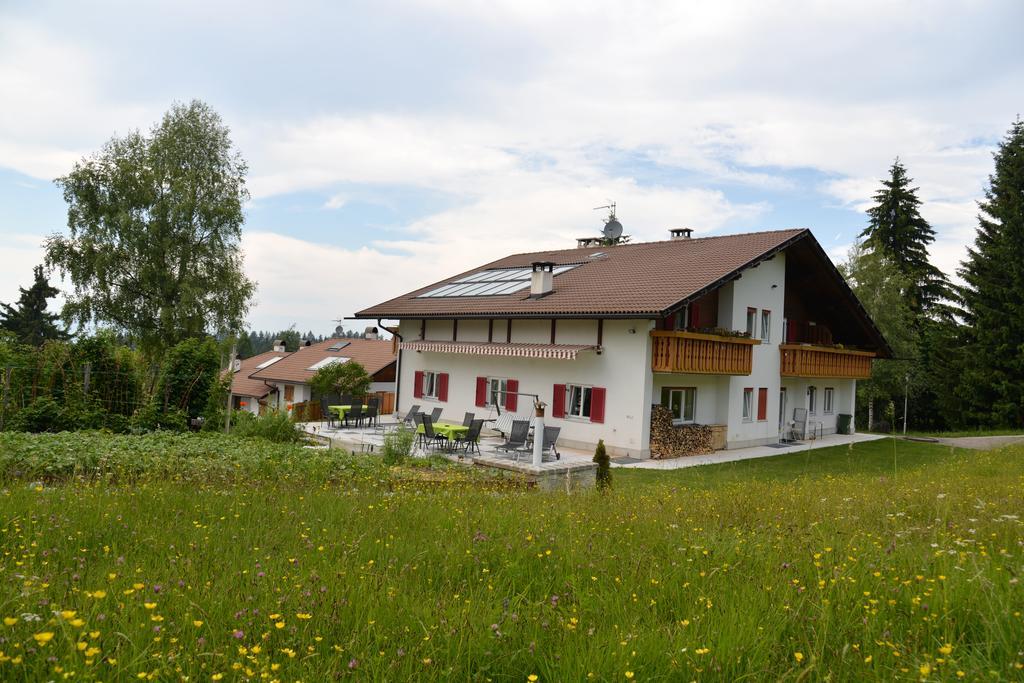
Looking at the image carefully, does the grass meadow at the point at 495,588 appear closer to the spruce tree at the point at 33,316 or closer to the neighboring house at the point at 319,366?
the neighboring house at the point at 319,366

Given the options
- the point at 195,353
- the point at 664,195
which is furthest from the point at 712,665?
the point at 664,195

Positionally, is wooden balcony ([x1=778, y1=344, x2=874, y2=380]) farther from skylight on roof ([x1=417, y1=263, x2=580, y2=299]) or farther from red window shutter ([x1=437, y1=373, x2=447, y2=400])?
red window shutter ([x1=437, y1=373, x2=447, y2=400])

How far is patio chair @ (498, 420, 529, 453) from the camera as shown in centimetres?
1686

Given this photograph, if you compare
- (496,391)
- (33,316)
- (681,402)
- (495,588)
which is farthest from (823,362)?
(33,316)

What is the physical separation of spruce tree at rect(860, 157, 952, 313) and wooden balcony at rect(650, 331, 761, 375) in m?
22.4

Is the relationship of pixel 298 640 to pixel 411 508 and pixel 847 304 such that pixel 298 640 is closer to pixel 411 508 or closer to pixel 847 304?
pixel 411 508

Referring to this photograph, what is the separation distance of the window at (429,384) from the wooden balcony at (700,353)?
9.26 metres

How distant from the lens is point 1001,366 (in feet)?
102

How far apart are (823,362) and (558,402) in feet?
38.1

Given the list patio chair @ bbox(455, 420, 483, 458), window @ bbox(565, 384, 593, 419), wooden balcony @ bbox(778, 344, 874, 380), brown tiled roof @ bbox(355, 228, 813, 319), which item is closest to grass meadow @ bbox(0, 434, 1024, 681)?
patio chair @ bbox(455, 420, 483, 458)

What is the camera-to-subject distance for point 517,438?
666 inches

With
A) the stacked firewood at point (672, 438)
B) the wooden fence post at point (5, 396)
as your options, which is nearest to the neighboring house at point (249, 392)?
the wooden fence post at point (5, 396)

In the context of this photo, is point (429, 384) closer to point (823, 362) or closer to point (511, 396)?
point (511, 396)

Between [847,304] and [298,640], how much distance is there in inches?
1086
